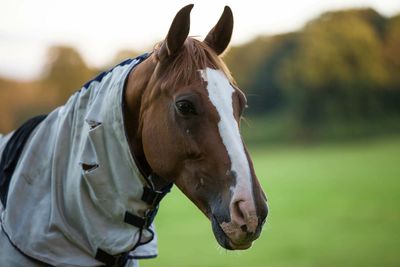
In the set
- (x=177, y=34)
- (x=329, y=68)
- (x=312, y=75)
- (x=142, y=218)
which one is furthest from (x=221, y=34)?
(x=312, y=75)

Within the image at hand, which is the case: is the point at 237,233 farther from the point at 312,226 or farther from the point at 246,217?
the point at 312,226

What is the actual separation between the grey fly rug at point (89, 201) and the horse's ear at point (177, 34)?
0.88 ft

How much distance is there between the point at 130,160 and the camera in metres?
2.24

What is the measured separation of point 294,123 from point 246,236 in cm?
4319

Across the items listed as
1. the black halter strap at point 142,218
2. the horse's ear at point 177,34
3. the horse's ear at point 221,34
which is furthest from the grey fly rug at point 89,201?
the horse's ear at point 221,34

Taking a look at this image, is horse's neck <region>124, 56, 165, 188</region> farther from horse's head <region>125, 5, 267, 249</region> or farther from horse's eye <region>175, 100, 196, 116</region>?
Result: horse's eye <region>175, 100, 196, 116</region>

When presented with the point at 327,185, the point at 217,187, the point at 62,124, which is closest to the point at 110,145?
the point at 62,124

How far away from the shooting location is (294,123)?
44.2 m

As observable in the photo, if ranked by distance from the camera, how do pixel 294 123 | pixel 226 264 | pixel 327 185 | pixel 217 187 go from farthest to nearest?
1. pixel 294 123
2. pixel 327 185
3. pixel 226 264
4. pixel 217 187

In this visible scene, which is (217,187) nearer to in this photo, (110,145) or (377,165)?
(110,145)

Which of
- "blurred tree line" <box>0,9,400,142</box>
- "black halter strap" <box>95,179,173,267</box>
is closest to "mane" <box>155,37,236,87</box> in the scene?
"black halter strap" <box>95,179,173,267</box>

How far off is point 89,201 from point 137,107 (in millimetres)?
492

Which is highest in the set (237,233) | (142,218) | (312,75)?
(237,233)

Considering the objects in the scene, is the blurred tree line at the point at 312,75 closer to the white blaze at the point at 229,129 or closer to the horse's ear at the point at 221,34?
the horse's ear at the point at 221,34
